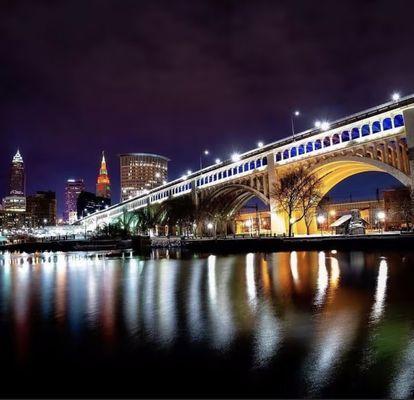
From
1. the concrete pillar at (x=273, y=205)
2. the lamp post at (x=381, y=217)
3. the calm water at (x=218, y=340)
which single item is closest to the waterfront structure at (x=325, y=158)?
the concrete pillar at (x=273, y=205)

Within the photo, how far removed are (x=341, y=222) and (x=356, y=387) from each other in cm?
5369

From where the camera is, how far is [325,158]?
5562cm

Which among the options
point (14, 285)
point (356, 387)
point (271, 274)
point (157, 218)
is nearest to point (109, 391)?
point (356, 387)

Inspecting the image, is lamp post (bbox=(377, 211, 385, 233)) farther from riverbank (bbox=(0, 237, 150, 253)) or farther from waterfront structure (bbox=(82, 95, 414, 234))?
riverbank (bbox=(0, 237, 150, 253))

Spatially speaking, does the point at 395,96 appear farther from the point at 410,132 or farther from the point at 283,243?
the point at 283,243

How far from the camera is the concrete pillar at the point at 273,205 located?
64812 mm

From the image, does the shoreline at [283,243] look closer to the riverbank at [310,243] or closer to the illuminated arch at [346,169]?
the riverbank at [310,243]

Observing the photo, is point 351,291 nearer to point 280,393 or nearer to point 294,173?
point 280,393

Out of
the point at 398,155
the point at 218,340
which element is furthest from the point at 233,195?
the point at 218,340

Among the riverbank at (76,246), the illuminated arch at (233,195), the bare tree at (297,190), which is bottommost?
the riverbank at (76,246)

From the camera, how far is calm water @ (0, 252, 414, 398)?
7.43m

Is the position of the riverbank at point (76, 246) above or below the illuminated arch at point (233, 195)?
below

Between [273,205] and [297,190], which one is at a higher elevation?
[297,190]

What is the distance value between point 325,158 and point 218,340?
49648mm
